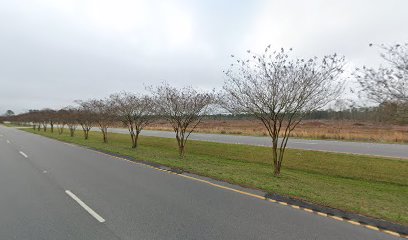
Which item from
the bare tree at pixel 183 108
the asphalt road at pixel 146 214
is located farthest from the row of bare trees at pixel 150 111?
the asphalt road at pixel 146 214

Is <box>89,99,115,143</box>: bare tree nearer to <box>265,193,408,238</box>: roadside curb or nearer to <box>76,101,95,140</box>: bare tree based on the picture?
<box>76,101,95,140</box>: bare tree

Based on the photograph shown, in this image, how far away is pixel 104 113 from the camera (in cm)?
2748

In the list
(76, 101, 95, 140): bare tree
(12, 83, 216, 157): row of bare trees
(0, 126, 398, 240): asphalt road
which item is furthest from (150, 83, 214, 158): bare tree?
(76, 101, 95, 140): bare tree

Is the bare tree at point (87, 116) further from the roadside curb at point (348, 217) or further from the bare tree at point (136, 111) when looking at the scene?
the roadside curb at point (348, 217)

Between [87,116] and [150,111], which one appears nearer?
[150,111]

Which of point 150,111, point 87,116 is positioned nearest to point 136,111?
point 150,111

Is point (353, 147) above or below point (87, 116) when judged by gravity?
below

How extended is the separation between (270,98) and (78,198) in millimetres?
7120

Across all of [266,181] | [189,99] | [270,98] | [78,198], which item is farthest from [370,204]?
[189,99]

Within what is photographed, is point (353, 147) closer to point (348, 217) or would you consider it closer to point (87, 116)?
point (348, 217)

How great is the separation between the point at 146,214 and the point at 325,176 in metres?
8.86

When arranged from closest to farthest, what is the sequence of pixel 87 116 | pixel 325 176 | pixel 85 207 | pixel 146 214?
pixel 146 214 → pixel 85 207 → pixel 325 176 → pixel 87 116

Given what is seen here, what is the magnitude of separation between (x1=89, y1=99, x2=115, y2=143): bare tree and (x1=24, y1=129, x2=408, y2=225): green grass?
29.2ft

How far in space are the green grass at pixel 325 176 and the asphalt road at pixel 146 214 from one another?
1382 millimetres
